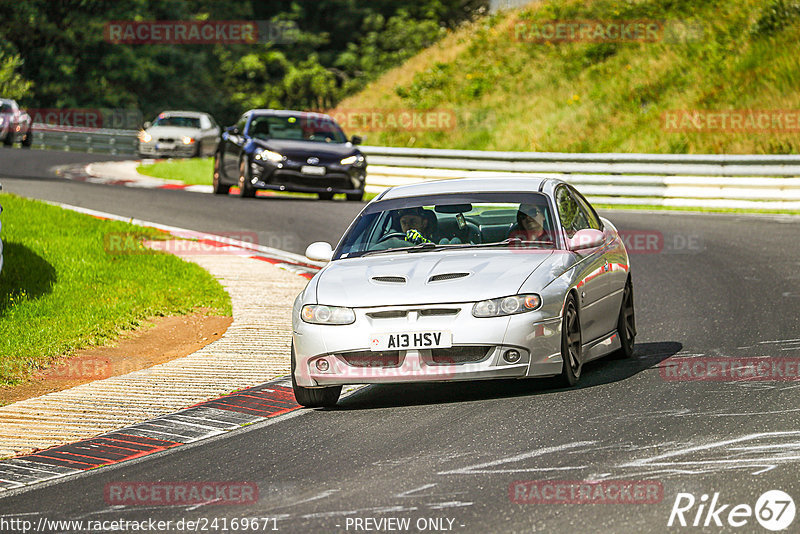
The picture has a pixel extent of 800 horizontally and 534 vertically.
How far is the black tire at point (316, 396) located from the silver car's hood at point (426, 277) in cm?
61

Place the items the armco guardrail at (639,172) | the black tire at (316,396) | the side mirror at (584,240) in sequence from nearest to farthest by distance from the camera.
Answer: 1. the black tire at (316,396)
2. the side mirror at (584,240)
3. the armco guardrail at (639,172)

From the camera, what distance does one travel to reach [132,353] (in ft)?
37.9

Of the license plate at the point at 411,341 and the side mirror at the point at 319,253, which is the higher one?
the side mirror at the point at 319,253

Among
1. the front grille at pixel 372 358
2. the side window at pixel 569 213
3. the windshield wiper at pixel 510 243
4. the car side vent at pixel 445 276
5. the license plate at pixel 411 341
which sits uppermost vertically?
the side window at pixel 569 213

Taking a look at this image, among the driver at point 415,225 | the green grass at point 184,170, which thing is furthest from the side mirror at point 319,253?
the green grass at point 184,170

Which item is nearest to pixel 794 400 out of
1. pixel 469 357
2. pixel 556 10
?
pixel 469 357

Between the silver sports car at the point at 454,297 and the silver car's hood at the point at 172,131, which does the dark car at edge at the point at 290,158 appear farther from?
the silver car's hood at the point at 172,131

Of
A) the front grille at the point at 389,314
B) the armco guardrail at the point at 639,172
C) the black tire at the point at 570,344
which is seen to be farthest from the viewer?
the armco guardrail at the point at 639,172

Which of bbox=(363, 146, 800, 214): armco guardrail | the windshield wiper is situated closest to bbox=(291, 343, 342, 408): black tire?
the windshield wiper

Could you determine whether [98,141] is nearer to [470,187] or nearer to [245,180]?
[245,180]

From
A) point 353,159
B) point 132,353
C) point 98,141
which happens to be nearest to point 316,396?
point 132,353

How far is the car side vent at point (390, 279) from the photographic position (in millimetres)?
8659

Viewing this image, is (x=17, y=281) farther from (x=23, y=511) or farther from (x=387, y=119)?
(x=387, y=119)

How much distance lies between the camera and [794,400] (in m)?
8.00
